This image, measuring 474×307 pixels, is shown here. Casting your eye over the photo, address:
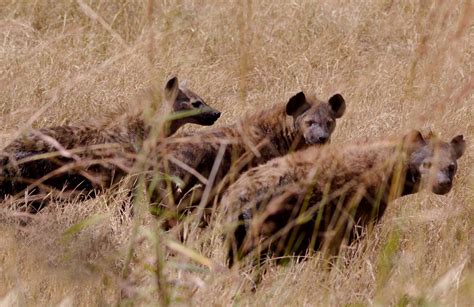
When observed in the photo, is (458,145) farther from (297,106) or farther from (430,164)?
(297,106)

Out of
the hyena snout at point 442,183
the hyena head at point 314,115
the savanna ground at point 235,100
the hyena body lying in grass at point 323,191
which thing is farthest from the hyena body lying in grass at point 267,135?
the hyena snout at point 442,183

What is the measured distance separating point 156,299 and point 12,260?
26.5 inches

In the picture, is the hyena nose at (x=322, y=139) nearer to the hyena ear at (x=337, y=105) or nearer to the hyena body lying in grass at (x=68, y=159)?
the hyena ear at (x=337, y=105)

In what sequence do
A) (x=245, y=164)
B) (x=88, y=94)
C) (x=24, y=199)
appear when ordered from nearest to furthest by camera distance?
(x=24, y=199)
(x=245, y=164)
(x=88, y=94)

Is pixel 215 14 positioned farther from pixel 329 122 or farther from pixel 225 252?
pixel 225 252

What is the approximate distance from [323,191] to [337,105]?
1921mm

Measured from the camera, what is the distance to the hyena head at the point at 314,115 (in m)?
7.32

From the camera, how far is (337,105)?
746 cm

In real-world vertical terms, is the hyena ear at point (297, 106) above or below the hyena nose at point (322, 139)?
above

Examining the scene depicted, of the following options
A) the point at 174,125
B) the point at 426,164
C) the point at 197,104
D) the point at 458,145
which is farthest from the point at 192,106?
the point at 426,164

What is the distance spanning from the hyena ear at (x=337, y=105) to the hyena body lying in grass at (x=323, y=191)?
1375mm

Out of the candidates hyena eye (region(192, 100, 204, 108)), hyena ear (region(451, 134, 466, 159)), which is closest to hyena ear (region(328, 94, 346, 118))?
hyena eye (region(192, 100, 204, 108))

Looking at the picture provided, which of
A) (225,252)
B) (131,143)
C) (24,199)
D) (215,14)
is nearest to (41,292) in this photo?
(225,252)

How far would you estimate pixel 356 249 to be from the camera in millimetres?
5715
